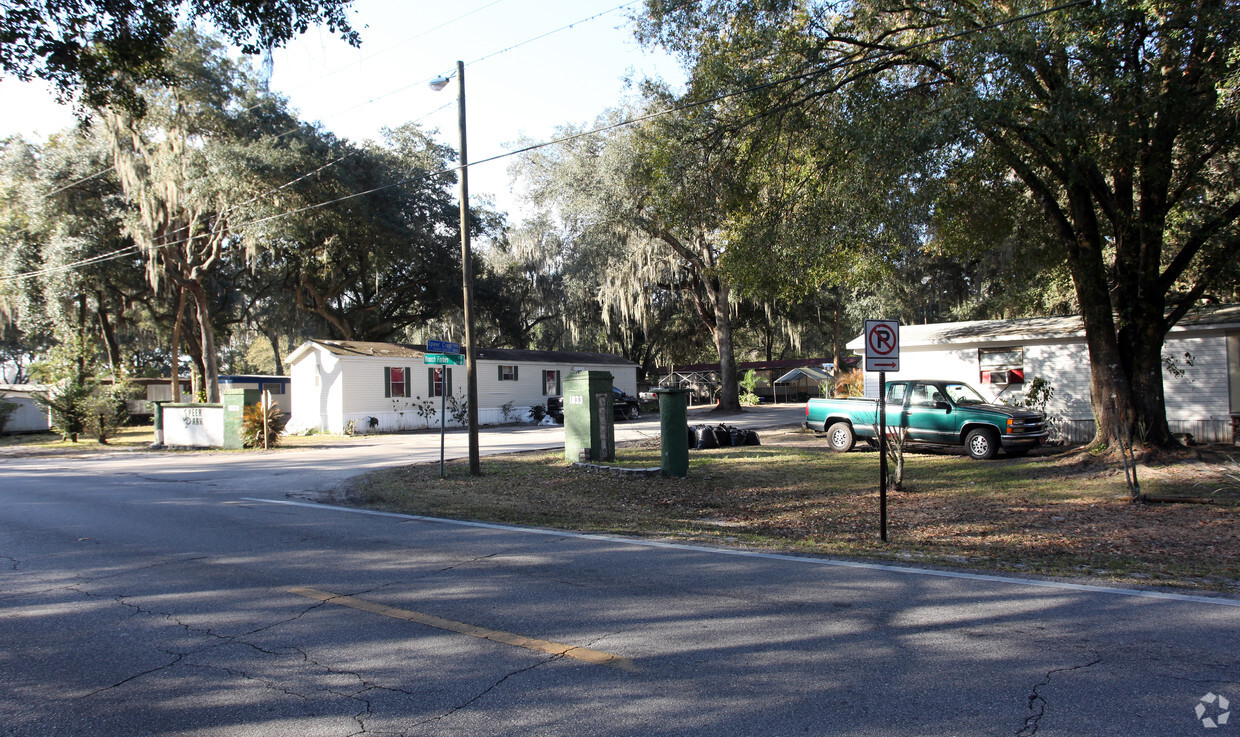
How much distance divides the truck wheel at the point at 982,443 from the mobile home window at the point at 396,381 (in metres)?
21.8

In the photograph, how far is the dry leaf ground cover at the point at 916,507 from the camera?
24.2ft

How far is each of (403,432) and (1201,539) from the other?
2598cm

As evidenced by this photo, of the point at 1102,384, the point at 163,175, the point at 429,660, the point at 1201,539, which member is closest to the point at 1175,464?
the point at 1102,384

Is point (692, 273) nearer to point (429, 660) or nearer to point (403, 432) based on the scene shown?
point (403, 432)

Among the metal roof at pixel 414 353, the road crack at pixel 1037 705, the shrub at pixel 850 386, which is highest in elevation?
the metal roof at pixel 414 353

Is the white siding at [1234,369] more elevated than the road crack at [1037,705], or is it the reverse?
the white siding at [1234,369]

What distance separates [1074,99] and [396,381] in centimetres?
2557

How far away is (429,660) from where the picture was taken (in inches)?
177

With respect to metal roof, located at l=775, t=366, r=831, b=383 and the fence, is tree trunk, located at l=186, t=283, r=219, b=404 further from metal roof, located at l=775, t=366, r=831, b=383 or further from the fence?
metal roof, located at l=775, t=366, r=831, b=383

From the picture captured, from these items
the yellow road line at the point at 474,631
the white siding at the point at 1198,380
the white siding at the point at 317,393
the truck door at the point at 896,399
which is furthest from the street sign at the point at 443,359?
the white siding at the point at 317,393

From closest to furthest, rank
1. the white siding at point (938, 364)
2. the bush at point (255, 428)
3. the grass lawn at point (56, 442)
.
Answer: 1. the white siding at point (938, 364)
2. the bush at point (255, 428)
3. the grass lawn at point (56, 442)

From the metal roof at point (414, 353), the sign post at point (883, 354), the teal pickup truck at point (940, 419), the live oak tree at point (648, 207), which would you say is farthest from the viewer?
the metal roof at point (414, 353)

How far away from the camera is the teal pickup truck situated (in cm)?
1509

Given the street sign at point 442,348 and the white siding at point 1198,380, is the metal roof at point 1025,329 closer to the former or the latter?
the white siding at point 1198,380
